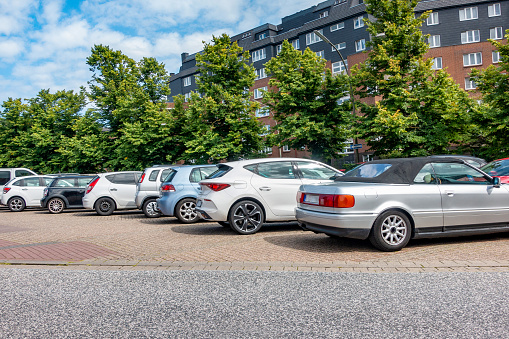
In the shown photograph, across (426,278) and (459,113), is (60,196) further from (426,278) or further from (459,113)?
(459,113)

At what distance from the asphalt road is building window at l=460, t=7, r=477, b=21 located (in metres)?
46.6

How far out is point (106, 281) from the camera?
17.9 ft

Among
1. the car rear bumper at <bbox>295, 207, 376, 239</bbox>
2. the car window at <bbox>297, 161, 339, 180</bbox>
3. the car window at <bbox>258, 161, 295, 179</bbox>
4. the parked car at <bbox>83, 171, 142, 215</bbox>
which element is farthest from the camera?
the parked car at <bbox>83, 171, 142, 215</bbox>

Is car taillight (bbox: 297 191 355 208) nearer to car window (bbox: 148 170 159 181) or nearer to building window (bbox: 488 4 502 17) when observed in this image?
car window (bbox: 148 170 159 181)

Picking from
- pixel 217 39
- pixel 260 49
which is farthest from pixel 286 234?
pixel 260 49

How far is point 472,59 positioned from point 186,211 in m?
41.6

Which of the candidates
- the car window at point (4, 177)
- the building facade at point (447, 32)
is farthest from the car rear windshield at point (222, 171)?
the building facade at point (447, 32)

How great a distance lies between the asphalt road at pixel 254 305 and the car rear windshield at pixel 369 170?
7.11ft

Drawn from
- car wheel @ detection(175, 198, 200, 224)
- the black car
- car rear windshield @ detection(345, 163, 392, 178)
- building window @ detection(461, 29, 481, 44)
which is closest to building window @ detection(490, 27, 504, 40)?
building window @ detection(461, 29, 481, 44)

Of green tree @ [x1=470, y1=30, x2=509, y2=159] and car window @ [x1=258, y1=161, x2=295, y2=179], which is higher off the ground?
green tree @ [x1=470, y1=30, x2=509, y2=159]

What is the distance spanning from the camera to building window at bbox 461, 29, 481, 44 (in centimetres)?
4450

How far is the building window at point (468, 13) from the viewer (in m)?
44.5

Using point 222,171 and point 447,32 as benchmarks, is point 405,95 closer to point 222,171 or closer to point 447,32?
point 222,171

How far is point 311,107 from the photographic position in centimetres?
2828
